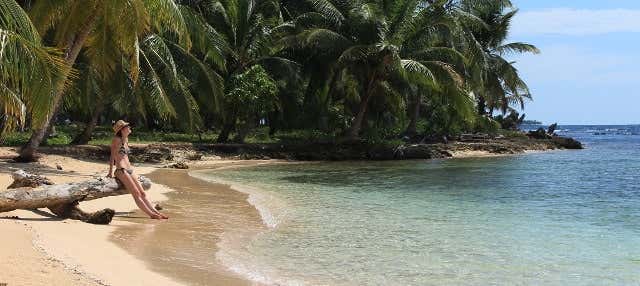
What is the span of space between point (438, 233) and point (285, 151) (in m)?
18.5

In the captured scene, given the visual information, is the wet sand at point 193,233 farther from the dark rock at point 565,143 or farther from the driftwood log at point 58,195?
the dark rock at point 565,143

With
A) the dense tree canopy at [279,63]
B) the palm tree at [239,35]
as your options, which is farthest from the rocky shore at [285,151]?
the palm tree at [239,35]

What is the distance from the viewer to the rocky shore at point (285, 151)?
20.6m

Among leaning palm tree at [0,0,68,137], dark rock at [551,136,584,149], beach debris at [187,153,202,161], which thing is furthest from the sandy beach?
dark rock at [551,136,584,149]

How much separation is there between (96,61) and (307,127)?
17175 mm

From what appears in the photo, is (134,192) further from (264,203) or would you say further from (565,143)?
(565,143)

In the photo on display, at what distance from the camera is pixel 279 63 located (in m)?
28.2

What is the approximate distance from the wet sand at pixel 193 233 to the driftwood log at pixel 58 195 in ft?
1.94

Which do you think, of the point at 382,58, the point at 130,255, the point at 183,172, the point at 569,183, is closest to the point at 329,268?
the point at 130,255

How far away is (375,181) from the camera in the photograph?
17969 mm

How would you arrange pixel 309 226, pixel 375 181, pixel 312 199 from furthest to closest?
pixel 375 181, pixel 312 199, pixel 309 226

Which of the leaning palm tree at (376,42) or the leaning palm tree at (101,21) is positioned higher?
the leaning palm tree at (376,42)

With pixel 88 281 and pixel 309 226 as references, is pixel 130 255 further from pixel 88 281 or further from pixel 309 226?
pixel 309 226

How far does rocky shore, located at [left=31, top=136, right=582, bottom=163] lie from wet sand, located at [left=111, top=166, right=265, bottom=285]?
8.09 m
